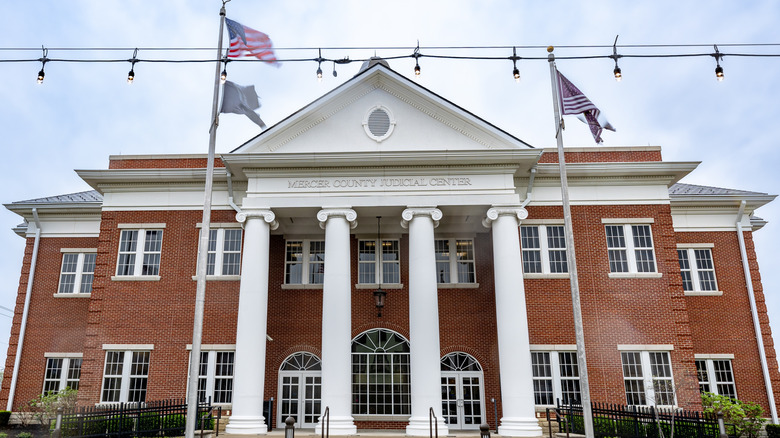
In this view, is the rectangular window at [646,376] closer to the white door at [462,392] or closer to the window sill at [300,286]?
the white door at [462,392]

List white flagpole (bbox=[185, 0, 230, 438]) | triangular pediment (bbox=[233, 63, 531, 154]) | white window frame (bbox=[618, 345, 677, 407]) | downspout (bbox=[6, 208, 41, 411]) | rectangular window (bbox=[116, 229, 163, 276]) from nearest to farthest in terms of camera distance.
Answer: white flagpole (bbox=[185, 0, 230, 438]) < white window frame (bbox=[618, 345, 677, 407]) < triangular pediment (bbox=[233, 63, 531, 154]) < rectangular window (bbox=[116, 229, 163, 276]) < downspout (bbox=[6, 208, 41, 411])

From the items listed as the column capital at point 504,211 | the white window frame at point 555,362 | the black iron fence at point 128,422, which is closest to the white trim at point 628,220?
the column capital at point 504,211

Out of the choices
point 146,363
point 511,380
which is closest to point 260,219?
point 146,363

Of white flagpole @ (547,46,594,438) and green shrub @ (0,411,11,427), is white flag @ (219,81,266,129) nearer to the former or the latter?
white flagpole @ (547,46,594,438)

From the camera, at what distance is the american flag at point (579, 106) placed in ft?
52.9

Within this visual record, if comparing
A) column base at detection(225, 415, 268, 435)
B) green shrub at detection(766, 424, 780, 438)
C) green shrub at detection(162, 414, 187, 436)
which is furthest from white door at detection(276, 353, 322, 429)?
green shrub at detection(766, 424, 780, 438)

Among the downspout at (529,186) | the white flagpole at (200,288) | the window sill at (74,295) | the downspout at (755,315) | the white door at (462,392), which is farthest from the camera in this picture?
the window sill at (74,295)

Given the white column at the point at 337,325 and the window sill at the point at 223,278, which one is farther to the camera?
the window sill at the point at 223,278

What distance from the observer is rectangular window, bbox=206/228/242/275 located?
23.0 m

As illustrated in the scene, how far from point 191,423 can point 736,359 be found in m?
21.9

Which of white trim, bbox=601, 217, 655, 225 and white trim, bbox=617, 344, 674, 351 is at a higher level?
white trim, bbox=601, 217, 655, 225

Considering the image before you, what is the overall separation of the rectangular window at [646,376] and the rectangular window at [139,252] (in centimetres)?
1820

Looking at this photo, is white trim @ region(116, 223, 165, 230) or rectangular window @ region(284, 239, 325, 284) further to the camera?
rectangular window @ region(284, 239, 325, 284)

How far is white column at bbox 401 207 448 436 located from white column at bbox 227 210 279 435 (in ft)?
16.4
